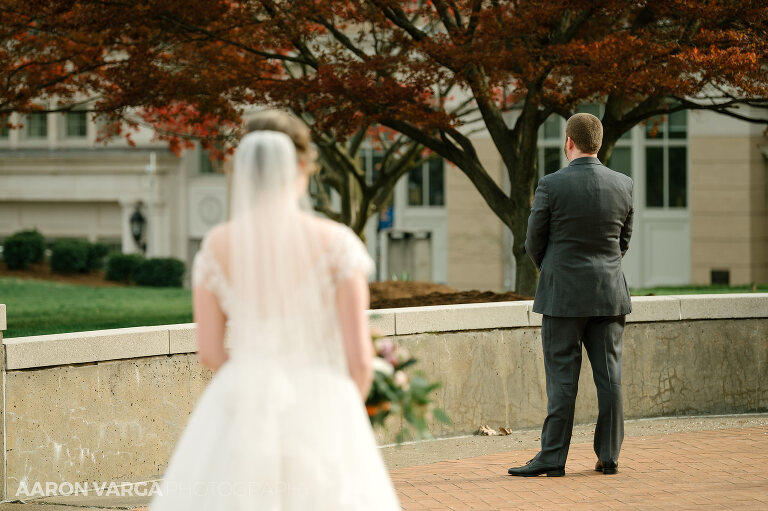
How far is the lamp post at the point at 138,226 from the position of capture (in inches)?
1471

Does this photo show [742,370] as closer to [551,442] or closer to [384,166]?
[551,442]

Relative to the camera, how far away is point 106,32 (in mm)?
12500

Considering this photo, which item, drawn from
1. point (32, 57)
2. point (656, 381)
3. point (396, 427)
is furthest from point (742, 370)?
point (32, 57)

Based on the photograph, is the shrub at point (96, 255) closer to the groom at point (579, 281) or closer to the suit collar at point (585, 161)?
the groom at point (579, 281)

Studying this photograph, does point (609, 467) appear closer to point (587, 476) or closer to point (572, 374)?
point (587, 476)

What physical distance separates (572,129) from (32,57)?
898cm

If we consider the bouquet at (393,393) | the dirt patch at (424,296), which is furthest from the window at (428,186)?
the bouquet at (393,393)

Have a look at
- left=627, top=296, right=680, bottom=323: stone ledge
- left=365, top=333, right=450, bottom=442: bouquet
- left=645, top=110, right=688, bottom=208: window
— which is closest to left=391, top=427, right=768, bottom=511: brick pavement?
left=627, top=296, right=680, bottom=323: stone ledge

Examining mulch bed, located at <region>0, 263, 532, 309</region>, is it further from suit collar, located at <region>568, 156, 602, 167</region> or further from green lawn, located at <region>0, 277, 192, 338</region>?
suit collar, located at <region>568, 156, 602, 167</region>

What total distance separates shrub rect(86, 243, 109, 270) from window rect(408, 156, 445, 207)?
9.70 m

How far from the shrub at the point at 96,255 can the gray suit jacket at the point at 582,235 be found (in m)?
27.8

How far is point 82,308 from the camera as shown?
1708 centimetres

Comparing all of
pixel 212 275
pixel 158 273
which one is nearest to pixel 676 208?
pixel 158 273

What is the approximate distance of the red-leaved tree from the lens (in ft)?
33.4
